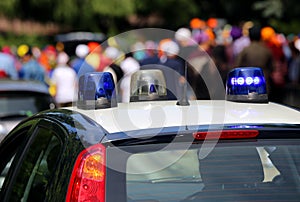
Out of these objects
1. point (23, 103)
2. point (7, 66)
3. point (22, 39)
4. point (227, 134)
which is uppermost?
point (22, 39)

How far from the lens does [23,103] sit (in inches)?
329

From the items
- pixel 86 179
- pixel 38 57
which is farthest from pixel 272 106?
pixel 38 57

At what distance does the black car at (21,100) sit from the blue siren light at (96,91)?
4602mm

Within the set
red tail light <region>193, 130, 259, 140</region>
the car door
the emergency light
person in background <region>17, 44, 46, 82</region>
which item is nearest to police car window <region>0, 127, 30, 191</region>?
the car door

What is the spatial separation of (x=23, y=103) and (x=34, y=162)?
4607mm

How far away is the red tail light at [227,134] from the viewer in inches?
117

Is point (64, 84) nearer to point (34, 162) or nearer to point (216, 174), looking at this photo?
point (34, 162)

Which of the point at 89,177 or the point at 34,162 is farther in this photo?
the point at 34,162

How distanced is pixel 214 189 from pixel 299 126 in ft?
1.61

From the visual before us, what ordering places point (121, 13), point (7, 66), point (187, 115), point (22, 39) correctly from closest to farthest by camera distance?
1. point (187, 115)
2. point (7, 66)
3. point (22, 39)
4. point (121, 13)

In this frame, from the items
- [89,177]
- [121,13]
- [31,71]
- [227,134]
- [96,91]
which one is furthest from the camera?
[121,13]

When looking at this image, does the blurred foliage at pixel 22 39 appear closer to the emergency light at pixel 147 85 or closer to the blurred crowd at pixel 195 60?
the blurred crowd at pixel 195 60

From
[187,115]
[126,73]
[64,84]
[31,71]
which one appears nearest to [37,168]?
[187,115]

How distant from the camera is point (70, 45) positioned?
28656 millimetres
